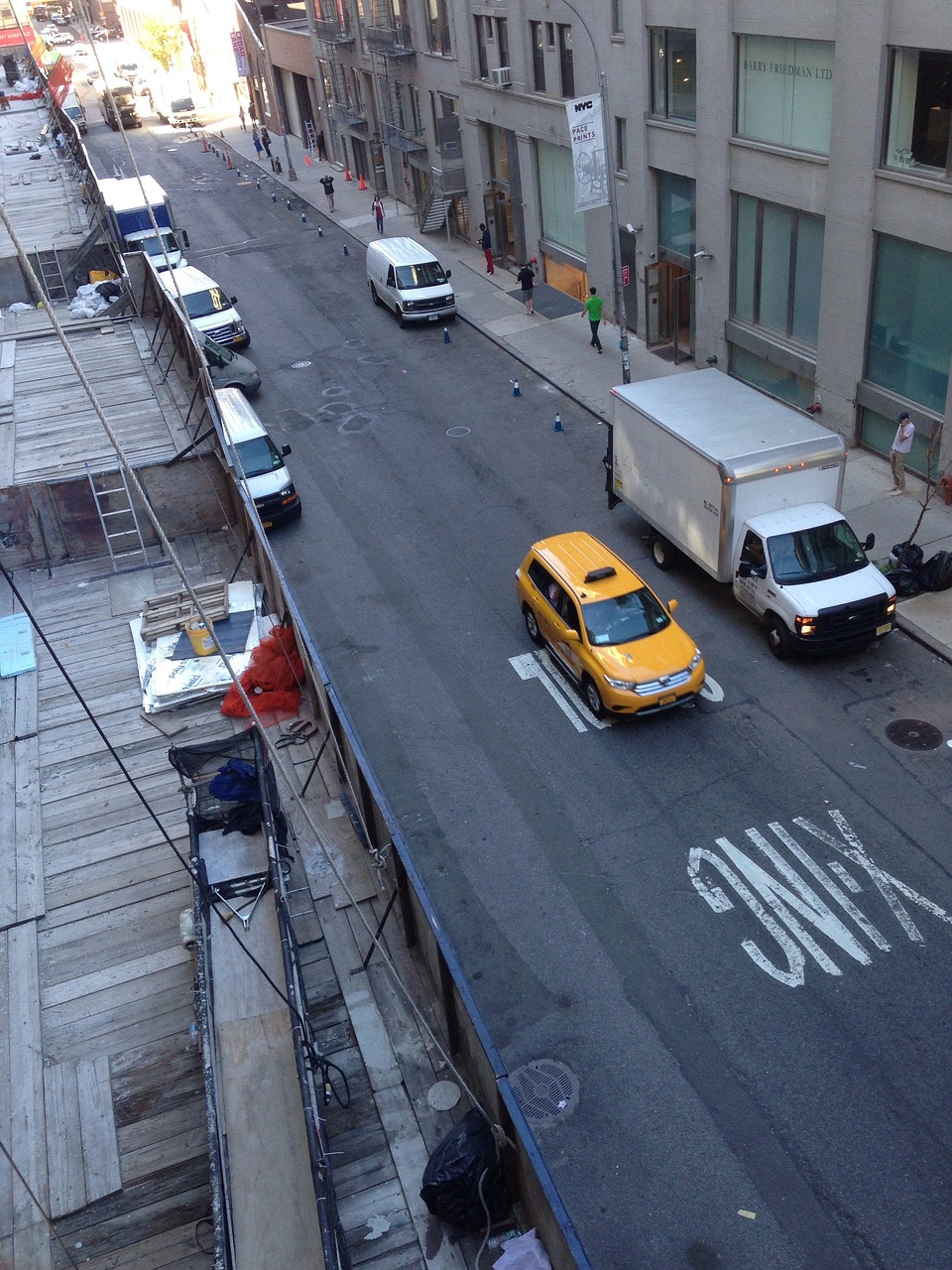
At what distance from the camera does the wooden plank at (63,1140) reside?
9.88m

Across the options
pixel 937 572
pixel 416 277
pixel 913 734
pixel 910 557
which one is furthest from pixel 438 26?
pixel 913 734

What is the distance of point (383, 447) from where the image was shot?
25359 millimetres

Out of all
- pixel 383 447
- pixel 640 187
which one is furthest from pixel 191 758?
pixel 640 187

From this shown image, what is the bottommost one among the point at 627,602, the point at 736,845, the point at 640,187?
the point at 736,845

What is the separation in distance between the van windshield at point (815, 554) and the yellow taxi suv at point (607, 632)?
74.1 inches

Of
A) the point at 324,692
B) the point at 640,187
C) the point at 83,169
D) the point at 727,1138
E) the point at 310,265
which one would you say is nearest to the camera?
the point at 727,1138

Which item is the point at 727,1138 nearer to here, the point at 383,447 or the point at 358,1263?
the point at 358,1263

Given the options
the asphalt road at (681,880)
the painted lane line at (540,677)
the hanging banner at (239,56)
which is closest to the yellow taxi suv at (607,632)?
the painted lane line at (540,677)

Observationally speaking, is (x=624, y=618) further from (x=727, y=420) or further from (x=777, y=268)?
(x=777, y=268)

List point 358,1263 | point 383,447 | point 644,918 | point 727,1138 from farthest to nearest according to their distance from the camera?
point 383,447, point 644,918, point 727,1138, point 358,1263

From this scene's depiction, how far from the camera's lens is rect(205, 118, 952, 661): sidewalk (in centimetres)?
1884

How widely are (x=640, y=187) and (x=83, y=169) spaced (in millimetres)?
35376

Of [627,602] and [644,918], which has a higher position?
[627,602]

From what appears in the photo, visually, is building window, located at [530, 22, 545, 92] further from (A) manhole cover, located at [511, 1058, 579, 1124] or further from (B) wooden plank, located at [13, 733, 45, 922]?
(A) manhole cover, located at [511, 1058, 579, 1124]
